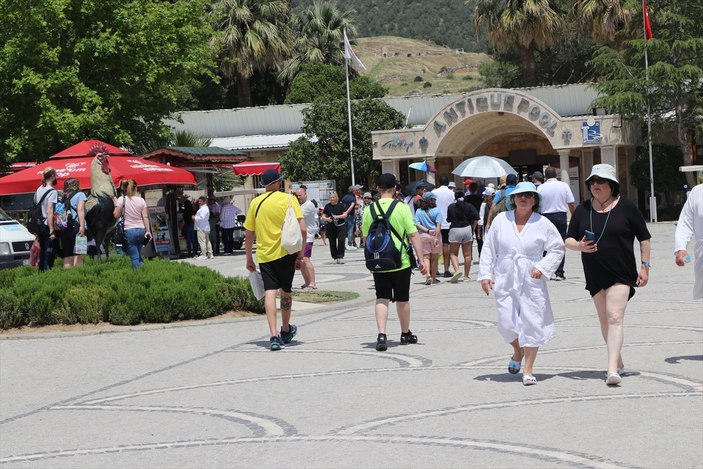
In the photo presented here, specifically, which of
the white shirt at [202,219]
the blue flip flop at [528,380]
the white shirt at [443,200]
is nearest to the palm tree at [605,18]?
the white shirt at [202,219]

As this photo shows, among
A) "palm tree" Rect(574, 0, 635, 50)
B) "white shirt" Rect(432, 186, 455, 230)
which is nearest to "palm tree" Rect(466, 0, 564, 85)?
"palm tree" Rect(574, 0, 635, 50)

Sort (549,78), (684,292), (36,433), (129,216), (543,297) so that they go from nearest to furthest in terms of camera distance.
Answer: (36,433)
(543,297)
(684,292)
(129,216)
(549,78)

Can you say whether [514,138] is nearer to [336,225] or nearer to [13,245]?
[336,225]

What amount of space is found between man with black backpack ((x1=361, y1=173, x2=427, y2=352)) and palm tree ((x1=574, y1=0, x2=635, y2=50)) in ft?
128

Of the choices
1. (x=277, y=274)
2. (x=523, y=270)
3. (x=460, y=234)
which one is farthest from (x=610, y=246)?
(x=460, y=234)

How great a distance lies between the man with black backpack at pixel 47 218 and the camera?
62.3 feet

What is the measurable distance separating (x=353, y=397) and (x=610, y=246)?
2378mm

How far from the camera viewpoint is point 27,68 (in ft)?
119

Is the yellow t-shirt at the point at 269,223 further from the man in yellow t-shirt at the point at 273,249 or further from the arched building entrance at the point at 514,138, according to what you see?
the arched building entrance at the point at 514,138

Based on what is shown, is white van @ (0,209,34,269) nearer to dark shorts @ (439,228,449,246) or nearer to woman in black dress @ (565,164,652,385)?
dark shorts @ (439,228,449,246)

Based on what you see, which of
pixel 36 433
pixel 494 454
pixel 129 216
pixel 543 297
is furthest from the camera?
pixel 129 216

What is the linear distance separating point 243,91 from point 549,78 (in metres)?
20.0

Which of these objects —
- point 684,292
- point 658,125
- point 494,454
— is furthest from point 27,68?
point 494,454

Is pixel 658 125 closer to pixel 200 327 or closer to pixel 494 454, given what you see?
pixel 200 327
